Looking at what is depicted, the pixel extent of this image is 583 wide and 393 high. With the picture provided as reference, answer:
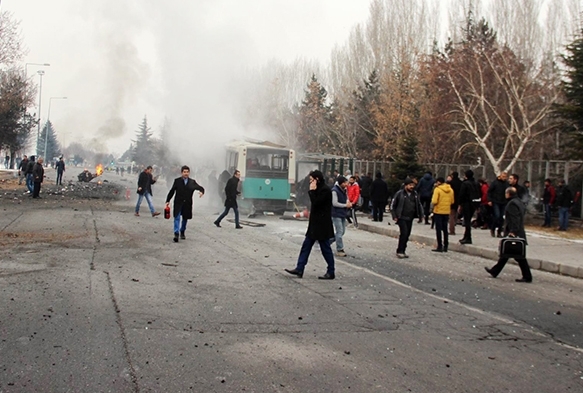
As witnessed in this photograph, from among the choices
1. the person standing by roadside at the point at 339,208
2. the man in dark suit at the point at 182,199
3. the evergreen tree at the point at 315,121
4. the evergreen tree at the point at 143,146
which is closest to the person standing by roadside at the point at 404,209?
the person standing by roadside at the point at 339,208

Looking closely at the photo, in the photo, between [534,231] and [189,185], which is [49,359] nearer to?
[189,185]

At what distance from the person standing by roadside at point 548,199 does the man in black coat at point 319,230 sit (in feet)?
43.2

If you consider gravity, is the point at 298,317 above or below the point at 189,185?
below

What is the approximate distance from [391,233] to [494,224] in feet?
10.3

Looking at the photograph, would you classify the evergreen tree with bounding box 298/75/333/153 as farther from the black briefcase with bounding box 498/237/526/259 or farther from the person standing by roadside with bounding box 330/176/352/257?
the black briefcase with bounding box 498/237/526/259

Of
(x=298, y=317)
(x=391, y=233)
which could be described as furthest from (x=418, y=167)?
(x=298, y=317)

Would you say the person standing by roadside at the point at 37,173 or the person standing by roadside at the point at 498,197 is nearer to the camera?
the person standing by roadside at the point at 498,197

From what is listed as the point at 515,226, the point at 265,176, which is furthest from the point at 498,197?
the point at 265,176

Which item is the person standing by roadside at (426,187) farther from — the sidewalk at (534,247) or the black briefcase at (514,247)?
the black briefcase at (514,247)

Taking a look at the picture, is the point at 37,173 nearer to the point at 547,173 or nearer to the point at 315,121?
the point at 547,173

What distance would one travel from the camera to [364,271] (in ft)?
37.4

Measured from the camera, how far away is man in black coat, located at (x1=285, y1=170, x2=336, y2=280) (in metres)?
10.3

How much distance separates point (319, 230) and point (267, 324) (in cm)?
359

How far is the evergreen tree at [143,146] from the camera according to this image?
85812mm
